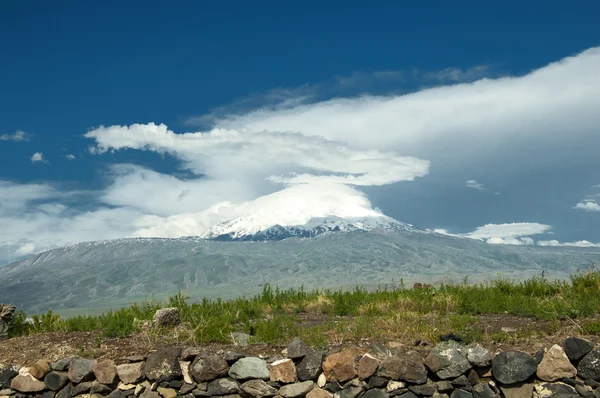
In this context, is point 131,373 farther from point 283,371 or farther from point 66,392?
point 283,371

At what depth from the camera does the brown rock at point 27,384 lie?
13320 mm

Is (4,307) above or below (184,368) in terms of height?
above

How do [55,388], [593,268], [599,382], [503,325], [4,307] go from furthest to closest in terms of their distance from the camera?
[593,268]
[4,307]
[503,325]
[55,388]
[599,382]

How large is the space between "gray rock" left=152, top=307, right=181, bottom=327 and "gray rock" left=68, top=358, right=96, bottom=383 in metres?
2.19

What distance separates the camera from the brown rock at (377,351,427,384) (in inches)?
458

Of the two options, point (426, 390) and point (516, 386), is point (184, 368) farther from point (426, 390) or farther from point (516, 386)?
point (516, 386)

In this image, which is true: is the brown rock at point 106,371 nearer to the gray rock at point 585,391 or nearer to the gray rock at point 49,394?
the gray rock at point 49,394

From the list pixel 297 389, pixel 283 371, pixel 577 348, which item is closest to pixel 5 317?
pixel 283 371

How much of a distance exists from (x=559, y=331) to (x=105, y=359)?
402 inches

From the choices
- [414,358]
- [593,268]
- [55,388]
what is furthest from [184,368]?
[593,268]

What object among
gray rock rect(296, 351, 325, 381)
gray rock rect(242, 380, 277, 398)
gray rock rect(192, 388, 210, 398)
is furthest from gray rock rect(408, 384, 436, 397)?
gray rock rect(192, 388, 210, 398)

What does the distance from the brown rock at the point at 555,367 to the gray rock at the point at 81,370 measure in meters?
9.44

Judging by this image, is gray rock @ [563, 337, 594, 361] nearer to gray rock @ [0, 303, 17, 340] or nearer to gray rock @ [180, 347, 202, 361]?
gray rock @ [180, 347, 202, 361]

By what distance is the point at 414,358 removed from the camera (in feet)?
38.5
